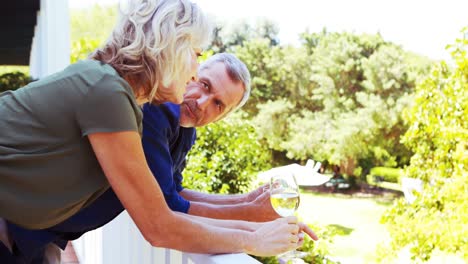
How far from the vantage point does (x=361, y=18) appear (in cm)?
2298

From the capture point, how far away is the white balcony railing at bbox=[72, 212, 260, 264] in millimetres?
1182

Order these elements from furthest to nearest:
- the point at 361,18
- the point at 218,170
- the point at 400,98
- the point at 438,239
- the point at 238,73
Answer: the point at 361,18 → the point at 400,98 → the point at 438,239 → the point at 218,170 → the point at 238,73

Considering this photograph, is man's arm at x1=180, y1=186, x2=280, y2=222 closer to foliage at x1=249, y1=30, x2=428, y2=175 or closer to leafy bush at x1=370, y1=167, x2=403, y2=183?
foliage at x1=249, y1=30, x2=428, y2=175

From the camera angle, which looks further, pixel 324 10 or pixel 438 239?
pixel 324 10

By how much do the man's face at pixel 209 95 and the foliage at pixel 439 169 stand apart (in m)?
3.19

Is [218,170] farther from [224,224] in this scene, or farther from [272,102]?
[272,102]

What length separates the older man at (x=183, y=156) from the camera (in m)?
1.27

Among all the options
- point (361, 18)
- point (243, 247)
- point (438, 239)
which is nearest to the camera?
point (243, 247)

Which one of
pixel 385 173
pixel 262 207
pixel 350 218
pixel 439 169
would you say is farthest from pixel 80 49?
pixel 385 173

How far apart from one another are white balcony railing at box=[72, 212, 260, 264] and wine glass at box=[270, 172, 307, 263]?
0.86 ft

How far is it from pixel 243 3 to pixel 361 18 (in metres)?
4.53

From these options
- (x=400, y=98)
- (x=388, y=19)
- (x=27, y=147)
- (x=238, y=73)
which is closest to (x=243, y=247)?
(x=27, y=147)

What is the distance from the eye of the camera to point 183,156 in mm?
1659

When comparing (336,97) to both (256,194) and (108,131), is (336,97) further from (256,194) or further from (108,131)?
(108,131)
